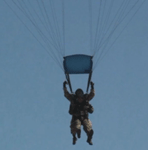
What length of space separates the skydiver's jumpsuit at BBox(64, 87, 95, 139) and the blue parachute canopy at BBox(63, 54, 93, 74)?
117 cm

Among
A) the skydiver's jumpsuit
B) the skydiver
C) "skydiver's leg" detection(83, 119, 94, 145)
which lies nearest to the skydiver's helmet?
the skydiver

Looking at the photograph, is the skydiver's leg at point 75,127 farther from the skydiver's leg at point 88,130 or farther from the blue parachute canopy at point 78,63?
the blue parachute canopy at point 78,63

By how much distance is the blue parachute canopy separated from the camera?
2952cm

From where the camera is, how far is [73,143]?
2841 centimetres

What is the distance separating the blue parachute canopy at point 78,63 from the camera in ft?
96.8

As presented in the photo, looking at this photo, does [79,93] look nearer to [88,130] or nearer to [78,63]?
[78,63]

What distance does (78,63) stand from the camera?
29516 millimetres

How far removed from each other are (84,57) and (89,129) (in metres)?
3.32

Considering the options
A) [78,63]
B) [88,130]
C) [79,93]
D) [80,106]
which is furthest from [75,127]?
[78,63]

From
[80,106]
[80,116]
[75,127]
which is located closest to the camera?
[75,127]

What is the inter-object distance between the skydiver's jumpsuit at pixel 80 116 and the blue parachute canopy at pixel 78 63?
1.17 meters

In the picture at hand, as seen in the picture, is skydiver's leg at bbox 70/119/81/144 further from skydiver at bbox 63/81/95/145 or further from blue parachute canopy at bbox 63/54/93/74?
blue parachute canopy at bbox 63/54/93/74

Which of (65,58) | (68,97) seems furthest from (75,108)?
(65,58)

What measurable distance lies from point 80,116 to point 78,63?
247 cm
